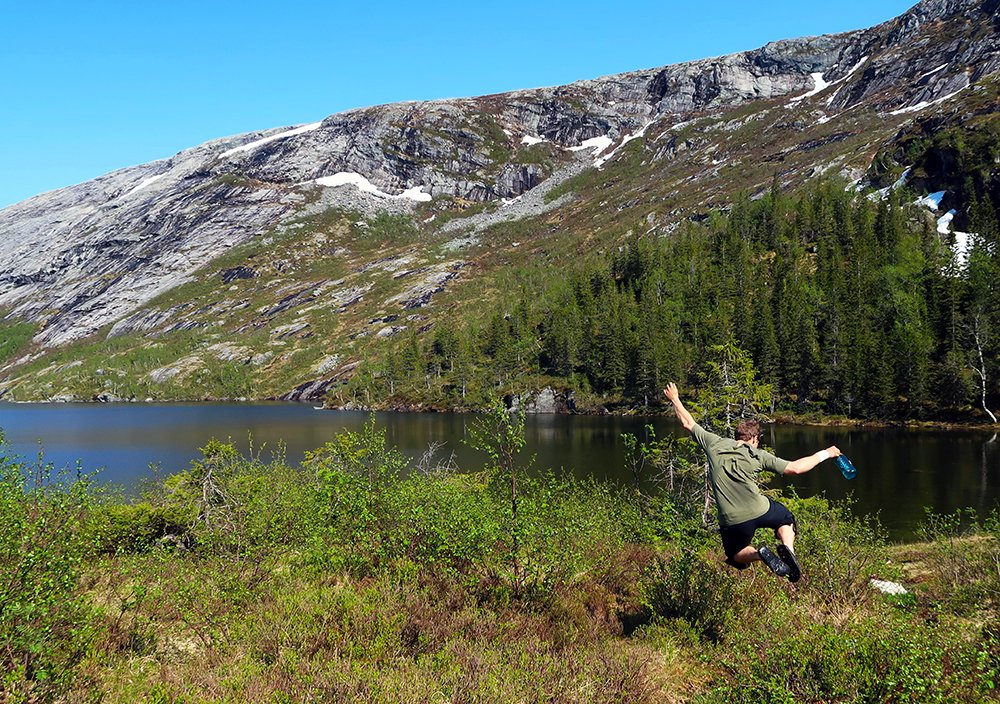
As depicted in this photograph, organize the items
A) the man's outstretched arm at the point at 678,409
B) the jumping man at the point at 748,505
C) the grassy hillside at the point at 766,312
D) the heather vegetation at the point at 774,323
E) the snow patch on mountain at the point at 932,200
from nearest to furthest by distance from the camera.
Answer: the jumping man at the point at 748,505, the man's outstretched arm at the point at 678,409, the heather vegetation at the point at 774,323, the grassy hillside at the point at 766,312, the snow patch on mountain at the point at 932,200

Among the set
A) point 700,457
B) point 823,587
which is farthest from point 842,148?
point 823,587

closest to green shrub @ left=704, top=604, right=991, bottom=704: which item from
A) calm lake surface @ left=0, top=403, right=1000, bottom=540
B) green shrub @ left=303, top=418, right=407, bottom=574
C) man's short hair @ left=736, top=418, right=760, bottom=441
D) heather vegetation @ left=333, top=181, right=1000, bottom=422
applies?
man's short hair @ left=736, top=418, right=760, bottom=441

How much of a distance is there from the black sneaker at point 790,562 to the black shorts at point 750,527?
0.19 metres

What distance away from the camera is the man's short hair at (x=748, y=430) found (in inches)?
290

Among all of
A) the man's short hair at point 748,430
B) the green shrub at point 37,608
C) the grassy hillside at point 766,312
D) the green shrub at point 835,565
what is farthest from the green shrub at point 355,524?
the grassy hillside at point 766,312

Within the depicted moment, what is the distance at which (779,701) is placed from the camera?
5.22 metres

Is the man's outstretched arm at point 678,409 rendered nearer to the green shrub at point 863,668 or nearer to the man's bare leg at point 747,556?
the man's bare leg at point 747,556

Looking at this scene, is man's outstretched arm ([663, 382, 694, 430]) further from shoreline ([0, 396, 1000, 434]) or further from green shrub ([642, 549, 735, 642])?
shoreline ([0, 396, 1000, 434])

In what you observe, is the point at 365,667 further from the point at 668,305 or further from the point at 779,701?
the point at 668,305

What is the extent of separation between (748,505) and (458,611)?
14.1ft

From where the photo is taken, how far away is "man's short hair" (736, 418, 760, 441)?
7.36 metres

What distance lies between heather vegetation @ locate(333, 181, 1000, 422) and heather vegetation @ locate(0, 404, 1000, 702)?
82033 mm

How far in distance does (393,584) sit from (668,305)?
122465mm

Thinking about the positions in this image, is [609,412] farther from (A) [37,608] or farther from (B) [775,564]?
(A) [37,608]
